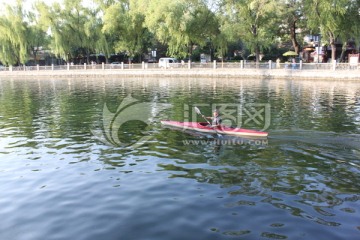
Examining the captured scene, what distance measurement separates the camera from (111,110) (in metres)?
26.2

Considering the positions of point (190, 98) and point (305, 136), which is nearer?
point (305, 136)

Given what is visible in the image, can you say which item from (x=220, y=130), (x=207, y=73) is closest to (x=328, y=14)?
(x=207, y=73)

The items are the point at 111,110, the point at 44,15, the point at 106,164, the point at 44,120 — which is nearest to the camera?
the point at 106,164

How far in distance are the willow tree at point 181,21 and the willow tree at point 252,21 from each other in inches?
172

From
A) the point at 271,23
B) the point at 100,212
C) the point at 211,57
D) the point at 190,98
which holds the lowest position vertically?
the point at 100,212

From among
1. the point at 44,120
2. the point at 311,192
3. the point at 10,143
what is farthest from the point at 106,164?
the point at 44,120

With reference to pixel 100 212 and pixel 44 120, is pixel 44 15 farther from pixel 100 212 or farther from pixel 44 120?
pixel 100 212

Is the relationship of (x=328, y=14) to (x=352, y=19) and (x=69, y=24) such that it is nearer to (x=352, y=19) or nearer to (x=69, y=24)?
(x=352, y=19)

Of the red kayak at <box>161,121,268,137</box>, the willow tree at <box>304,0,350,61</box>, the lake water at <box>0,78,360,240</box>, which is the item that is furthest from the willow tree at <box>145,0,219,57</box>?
the red kayak at <box>161,121,268,137</box>

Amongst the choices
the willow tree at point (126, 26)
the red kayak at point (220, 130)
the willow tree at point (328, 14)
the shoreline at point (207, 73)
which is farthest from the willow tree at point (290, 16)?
the red kayak at point (220, 130)

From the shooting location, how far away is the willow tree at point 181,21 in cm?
5278

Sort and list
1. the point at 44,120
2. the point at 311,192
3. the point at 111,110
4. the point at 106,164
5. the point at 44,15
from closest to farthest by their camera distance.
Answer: the point at 311,192, the point at 106,164, the point at 44,120, the point at 111,110, the point at 44,15

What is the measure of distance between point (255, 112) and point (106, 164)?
13395 mm

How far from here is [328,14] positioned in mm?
43219
